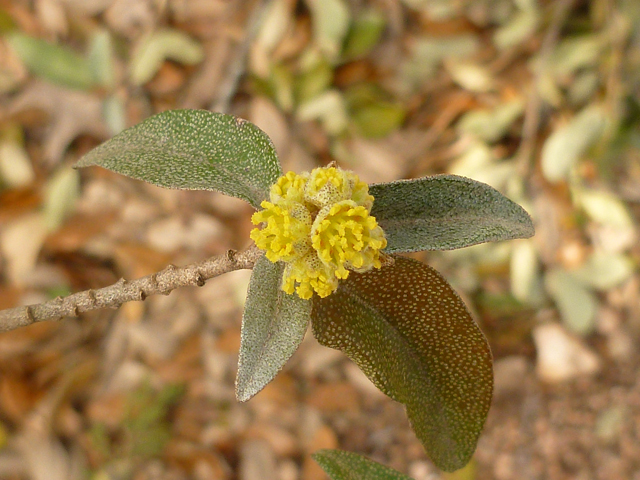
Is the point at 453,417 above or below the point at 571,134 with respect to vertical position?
above

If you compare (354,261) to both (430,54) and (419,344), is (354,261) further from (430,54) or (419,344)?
(430,54)

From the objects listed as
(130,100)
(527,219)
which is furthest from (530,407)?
(130,100)

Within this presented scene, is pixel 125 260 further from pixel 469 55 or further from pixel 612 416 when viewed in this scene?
pixel 612 416

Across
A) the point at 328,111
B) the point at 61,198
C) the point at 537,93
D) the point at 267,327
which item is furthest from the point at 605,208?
the point at 61,198

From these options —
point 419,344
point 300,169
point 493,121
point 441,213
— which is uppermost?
point 441,213

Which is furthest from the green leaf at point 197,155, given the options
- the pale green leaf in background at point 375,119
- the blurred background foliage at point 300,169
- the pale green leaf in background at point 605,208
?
the pale green leaf in background at point 605,208

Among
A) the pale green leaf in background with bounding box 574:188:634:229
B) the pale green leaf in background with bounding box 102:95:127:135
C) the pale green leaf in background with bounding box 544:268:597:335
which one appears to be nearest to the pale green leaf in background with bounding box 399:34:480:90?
the pale green leaf in background with bounding box 574:188:634:229
